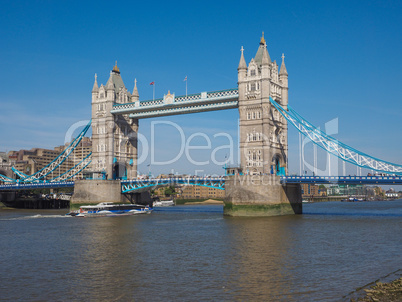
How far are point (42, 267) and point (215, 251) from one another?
10.9 m

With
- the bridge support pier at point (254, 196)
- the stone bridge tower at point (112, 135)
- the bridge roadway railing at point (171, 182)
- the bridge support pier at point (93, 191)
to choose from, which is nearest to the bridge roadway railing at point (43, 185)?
the stone bridge tower at point (112, 135)

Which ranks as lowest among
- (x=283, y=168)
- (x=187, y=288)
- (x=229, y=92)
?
(x=187, y=288)

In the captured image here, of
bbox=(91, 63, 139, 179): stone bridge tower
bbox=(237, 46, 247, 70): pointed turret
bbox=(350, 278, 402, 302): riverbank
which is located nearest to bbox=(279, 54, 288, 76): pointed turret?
bbox=(237, 46, 247, 70): pointed turret

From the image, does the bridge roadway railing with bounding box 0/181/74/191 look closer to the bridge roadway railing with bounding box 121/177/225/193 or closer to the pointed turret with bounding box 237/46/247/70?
the bridge roadway railing with bounding box 121/177/225/193

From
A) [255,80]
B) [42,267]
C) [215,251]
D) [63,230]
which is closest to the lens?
[42,267]

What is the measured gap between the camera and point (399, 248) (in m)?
30.2

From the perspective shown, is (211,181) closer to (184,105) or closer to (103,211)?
(184,105)

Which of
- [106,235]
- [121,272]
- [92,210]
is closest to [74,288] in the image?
[121,272]

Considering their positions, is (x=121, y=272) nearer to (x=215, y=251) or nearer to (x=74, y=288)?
(x=74, y=288)

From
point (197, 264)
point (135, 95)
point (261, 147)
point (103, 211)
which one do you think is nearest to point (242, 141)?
point (261, 147)

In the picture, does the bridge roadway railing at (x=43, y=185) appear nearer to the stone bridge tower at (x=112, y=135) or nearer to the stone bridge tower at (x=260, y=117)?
the stone bridge tower at (x=112, y=135)

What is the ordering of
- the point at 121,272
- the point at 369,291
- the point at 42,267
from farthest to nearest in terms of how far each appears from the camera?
the point at 42,267
the point at 121,272
the point at 369,291

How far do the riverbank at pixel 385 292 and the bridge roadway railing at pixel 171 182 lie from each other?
45.6 m

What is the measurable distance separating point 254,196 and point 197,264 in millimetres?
32979
